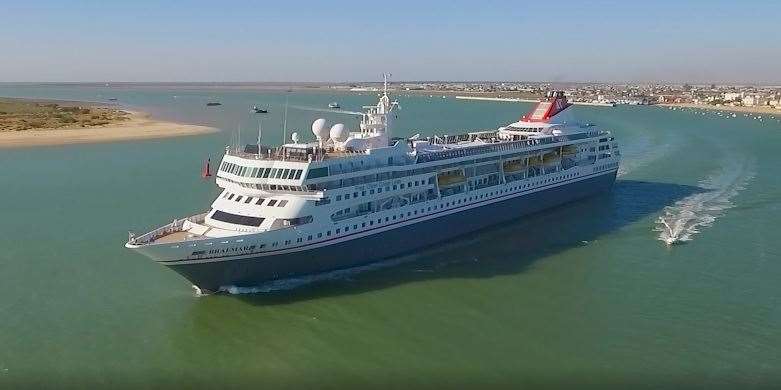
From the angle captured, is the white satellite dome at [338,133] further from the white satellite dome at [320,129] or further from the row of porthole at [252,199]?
the row of porthole at [252,199]

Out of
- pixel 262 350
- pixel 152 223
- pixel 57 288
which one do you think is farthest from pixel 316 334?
pixel 152 223

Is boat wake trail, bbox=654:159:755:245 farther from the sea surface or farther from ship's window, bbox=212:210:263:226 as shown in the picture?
ship's window, bbox=212:210:263:226

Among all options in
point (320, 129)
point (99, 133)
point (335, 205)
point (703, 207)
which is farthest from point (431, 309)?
point (99, 133)

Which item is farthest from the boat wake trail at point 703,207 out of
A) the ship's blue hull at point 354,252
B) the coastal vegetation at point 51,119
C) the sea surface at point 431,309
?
the coastal vegetation at point 51,119

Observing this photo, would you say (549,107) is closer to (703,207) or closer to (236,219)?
(703,207)

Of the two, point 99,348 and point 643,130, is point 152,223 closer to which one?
point 99,348
